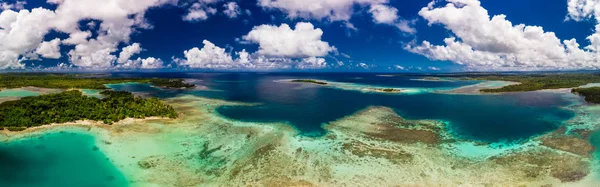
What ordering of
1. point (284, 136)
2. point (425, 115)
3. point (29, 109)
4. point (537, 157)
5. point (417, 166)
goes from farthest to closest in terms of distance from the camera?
point (425, 115) < point (29, 109) < point (284, 136) < point (537, 157) < point (417, 166)

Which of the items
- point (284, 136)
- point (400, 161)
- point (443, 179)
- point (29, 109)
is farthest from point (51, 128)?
point (443, 179)

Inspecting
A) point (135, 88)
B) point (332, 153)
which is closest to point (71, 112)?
point (332, 153)

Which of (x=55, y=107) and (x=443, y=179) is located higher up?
(x=55, y=107)

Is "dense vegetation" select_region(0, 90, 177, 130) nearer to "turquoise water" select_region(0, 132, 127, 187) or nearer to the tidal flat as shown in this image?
the tidal flat

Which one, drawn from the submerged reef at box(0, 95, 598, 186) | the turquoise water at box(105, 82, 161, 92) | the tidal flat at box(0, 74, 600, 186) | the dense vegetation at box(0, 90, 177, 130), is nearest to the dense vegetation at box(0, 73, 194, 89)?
the turquoise water at box(105, 82, 161, 92)

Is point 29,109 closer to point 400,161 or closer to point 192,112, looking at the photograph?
point 192,112

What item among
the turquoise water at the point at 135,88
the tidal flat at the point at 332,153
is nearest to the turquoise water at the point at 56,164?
the tidal flat at the point at 332,153

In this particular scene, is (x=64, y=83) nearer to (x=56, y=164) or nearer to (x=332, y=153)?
(x=56, y=164)
